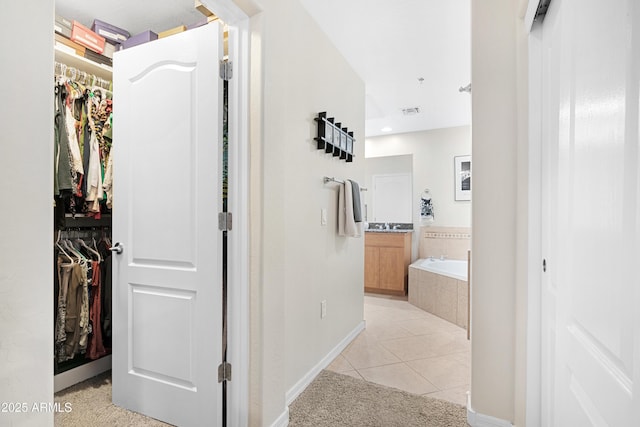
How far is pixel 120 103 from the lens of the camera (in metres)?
1.86

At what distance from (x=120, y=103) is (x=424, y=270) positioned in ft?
12.0

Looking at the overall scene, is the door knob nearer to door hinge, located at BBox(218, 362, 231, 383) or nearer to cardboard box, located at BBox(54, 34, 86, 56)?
door hinge, located at BBox(218, 362, 231, 383)

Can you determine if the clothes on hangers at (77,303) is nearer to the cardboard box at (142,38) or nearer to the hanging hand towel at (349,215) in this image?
the cardboard box at (142,38)

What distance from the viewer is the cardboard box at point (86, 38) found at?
2062 millimetres

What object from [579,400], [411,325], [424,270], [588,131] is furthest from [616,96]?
[424,270]

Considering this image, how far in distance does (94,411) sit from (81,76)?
6.77 feet

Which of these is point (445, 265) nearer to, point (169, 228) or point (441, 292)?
point (441, 292)

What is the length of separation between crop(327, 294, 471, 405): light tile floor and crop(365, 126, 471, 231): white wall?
1.86 metres

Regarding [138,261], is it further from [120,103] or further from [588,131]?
[588,131]

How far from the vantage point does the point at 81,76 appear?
221cm

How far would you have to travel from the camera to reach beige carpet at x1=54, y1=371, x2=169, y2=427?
5.65ft

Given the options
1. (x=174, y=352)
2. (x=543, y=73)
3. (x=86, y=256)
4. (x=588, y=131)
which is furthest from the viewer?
(x=86, y=256)

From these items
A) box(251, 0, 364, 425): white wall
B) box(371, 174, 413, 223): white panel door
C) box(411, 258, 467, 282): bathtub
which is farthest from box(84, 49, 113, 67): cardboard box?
box(371, 174, 413, 223): white panel door

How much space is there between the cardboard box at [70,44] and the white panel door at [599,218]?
2550 millimetres
